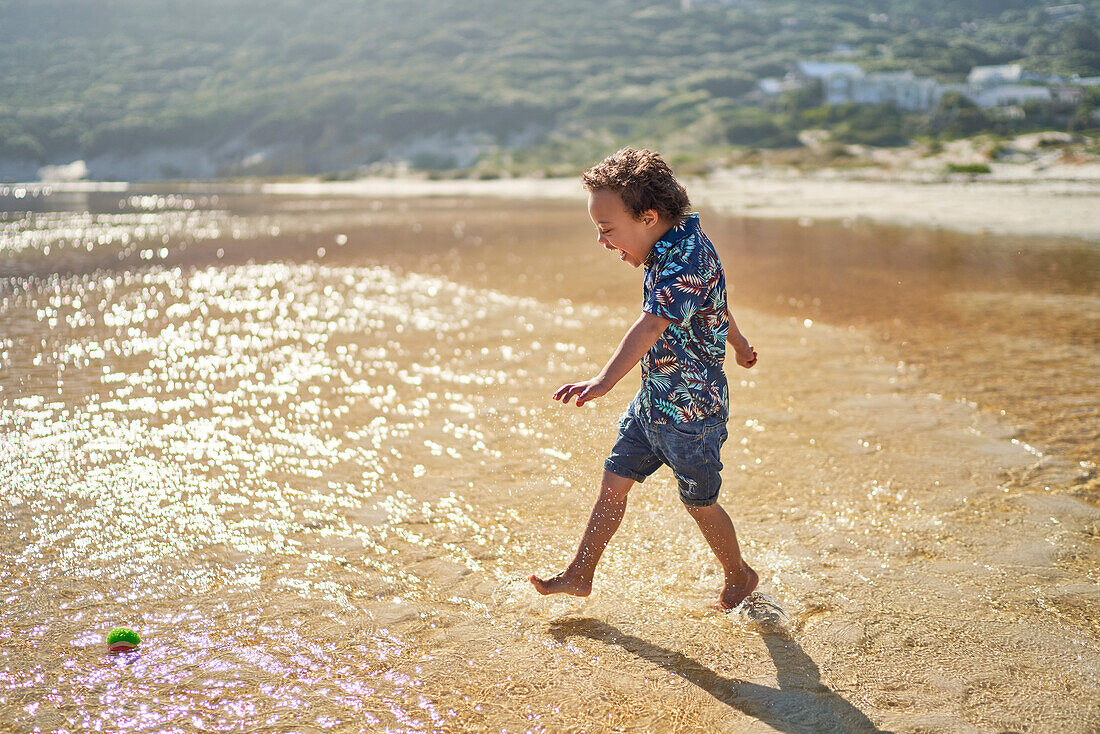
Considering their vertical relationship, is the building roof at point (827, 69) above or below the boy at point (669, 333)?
above

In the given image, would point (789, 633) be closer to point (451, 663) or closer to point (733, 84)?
point (451, 663)

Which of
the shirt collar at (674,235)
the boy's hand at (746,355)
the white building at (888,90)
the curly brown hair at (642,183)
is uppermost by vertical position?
the white building at (888,90)

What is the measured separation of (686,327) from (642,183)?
1.73ft

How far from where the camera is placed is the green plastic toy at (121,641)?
2791mm

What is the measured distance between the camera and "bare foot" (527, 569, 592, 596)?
3076 mm

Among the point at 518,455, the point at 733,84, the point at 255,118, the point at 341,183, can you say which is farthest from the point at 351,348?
the point at 255,118

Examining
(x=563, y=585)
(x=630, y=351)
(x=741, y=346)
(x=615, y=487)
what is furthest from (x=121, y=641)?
(x=741, y=346)

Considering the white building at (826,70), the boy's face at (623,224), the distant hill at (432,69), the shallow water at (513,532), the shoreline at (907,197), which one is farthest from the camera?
the white building at (826,70)

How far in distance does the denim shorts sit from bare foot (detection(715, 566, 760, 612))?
1.32ft

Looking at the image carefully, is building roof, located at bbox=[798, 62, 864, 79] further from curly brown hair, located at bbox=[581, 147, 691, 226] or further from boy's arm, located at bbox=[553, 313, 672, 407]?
boy's arm, located at bbox=[553, 313, 672, 407]

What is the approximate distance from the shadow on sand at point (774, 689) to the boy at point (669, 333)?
1.53 ft

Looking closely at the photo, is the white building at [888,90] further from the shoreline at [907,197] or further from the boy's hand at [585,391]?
the boy's hand at [585,391]

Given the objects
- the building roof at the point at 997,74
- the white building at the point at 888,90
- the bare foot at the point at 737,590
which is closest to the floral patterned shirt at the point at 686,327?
the bare foot at the point at 737,590

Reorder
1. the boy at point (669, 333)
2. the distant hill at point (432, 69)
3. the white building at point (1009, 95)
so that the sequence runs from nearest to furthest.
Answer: the boy at point (669, 333), the white building at point (1009, 95), the distant hill at point (432, 69)
